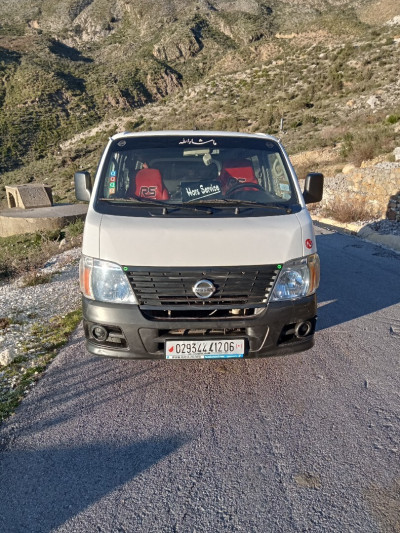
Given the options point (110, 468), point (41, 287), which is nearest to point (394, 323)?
point (110, 468)

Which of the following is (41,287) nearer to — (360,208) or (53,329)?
(53,329)

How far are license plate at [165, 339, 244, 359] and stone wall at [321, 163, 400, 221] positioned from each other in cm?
1060

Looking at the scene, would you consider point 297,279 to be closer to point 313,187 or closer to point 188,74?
point 313,187

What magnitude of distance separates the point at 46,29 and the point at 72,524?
8715 cm

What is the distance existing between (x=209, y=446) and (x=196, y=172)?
8.14ft

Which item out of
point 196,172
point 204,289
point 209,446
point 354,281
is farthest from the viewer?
point 354,281

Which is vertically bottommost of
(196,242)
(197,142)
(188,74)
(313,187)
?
(196,242)

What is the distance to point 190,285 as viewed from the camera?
3365mm

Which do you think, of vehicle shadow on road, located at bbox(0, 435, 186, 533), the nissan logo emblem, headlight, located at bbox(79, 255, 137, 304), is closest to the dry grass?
the nissan logo emblem

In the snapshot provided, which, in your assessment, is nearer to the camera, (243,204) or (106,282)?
(106,282)

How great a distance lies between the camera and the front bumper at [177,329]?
338 cm

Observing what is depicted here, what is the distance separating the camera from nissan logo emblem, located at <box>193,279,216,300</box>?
3344 mm

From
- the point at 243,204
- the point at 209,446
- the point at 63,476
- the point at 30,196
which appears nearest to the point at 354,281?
the point at 243,204

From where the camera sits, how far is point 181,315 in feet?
11.3
